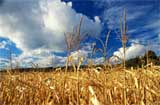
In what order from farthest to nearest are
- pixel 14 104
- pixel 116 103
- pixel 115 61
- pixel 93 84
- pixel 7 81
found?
pixel 7 81
pixel 115 61
pixel 14 104
pixel 116 103
pixel 93 84

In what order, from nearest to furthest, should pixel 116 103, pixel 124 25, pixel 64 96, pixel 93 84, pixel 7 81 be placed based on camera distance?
pixel 124 25 < pixel 93 84 < pixel 116 103 < pixel 64 96 < pixel 7 81

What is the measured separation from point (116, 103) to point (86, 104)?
0.48m

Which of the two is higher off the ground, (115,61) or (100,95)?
(115,61)

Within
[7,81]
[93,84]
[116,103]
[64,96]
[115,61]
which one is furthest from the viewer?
[7,81]

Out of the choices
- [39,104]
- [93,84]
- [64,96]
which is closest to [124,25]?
[93,84]

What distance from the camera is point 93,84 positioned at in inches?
189

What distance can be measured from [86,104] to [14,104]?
1888mm

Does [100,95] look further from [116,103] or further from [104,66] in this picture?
[104,66]

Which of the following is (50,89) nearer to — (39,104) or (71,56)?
(39,104)

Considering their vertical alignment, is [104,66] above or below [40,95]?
above

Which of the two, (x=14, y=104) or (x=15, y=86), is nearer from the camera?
(x=14, y=104)

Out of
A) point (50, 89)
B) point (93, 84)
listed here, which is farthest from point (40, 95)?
point (93, 84)

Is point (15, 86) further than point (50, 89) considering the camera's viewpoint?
Yes

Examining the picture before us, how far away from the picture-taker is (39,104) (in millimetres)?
6785
